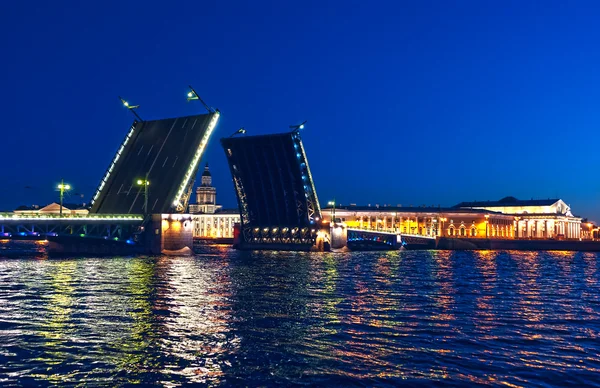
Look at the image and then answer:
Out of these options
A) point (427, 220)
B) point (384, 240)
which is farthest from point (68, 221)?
point (427, 220)

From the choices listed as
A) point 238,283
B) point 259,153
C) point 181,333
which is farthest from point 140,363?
point 259,153

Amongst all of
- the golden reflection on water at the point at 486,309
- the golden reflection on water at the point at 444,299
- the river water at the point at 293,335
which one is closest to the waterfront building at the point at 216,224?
the golden reflection on water at the point at 444,299

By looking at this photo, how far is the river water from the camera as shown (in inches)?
496

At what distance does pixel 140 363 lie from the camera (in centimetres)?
1339

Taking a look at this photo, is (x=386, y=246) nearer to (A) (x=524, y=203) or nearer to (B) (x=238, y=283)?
(A) (x=524, y=203)

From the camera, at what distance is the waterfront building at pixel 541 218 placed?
134875 millimetres

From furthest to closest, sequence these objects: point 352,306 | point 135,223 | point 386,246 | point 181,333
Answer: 1. point 386,246
2. point 135,223
3. point 352,306
4. point 181,333

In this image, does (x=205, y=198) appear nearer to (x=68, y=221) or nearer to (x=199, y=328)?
(x=68, y=221)

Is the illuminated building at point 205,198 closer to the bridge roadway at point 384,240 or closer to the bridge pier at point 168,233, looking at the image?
the bridge roadway at point 384,240

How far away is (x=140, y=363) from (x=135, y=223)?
47.1 m

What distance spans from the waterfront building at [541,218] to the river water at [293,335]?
4331 inches

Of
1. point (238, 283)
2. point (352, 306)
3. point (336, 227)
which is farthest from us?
point (336, 227)

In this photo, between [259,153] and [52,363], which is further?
[259,153]

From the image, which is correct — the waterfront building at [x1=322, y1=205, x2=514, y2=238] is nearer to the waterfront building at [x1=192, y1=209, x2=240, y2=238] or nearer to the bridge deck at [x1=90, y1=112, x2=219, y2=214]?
the waterfront building at [x1=192, y1=209, x2=240, y2=238]
